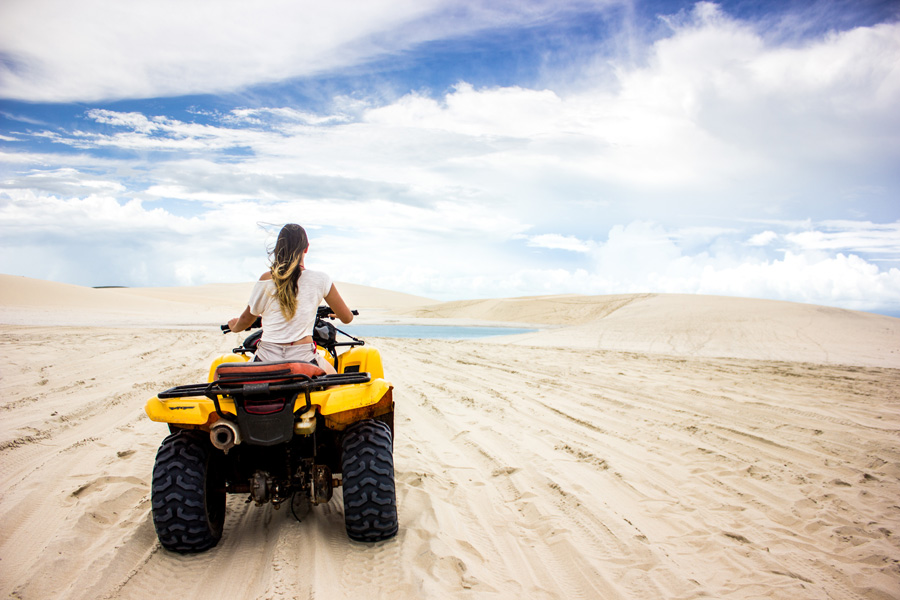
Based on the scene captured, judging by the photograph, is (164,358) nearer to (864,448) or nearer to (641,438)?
(641,438)

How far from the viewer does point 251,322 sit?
129 inches

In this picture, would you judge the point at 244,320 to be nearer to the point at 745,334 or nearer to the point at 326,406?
the point at 326,406

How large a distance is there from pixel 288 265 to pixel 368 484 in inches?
52.8

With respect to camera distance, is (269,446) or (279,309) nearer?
(269,446)

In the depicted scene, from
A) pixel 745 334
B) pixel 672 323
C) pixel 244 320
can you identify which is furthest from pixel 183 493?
pixel 672 323

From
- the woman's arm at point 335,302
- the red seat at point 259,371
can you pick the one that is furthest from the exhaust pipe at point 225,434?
the woman's arm at point 335,302

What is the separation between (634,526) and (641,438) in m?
2.05

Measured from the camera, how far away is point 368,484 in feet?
8.95

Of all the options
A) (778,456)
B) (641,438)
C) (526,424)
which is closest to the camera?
(778,456)

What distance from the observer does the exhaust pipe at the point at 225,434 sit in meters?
2.50

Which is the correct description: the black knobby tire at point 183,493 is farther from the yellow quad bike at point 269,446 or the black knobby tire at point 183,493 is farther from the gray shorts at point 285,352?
the gray shorts at point 285,352

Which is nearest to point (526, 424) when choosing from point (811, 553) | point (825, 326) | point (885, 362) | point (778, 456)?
point (778, 456)

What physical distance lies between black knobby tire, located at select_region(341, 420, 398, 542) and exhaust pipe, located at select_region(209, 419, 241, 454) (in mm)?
570

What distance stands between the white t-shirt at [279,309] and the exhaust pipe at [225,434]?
2.16 feet
